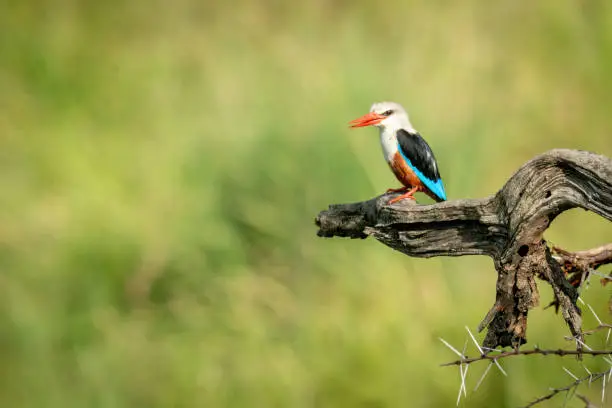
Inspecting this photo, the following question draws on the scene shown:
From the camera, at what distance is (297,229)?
6805 mm

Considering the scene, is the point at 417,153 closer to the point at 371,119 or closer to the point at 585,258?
the point at 371,119

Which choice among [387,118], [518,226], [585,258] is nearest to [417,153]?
[387,118]

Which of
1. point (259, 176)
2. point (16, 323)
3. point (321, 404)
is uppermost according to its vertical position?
point (259, 176)

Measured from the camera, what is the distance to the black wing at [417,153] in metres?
3.97

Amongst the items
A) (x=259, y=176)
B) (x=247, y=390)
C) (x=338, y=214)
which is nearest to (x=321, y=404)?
(x=247, y=390)

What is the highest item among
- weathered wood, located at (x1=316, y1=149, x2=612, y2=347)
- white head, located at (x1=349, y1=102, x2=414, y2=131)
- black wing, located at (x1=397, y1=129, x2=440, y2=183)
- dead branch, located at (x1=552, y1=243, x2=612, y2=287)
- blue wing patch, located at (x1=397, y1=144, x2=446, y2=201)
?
white head, located at (x1=349, y1=102, x2=414, y2=131)

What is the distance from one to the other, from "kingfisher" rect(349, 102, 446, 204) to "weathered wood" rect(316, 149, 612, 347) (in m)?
0.66

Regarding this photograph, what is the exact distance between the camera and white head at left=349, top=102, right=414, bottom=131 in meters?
4.16

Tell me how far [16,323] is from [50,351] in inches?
15.6

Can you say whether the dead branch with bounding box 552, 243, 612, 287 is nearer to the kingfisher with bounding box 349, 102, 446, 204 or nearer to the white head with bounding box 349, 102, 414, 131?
the kingfisher with bounding box 349, 102, 446, 204

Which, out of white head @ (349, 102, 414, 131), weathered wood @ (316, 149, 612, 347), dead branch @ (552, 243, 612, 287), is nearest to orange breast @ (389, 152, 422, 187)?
white head @ (349, 102, 414, 131)

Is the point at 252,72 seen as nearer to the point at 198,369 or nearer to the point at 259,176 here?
the point at 259,176

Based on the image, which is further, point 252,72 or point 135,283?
point 252,72

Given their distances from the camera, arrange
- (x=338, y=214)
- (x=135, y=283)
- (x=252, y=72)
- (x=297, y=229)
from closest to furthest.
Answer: (x=338, y=214)
(x=297, y=229)
(x=135, y=283)
(x=252, y=72)
